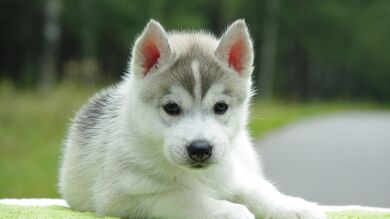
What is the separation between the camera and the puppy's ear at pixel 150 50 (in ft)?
16.8

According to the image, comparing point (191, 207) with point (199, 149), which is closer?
point (199, 149)

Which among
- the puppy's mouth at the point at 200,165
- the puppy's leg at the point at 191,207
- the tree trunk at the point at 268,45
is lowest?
the tree trunk at the point at 268,45

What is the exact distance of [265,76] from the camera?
47.4m

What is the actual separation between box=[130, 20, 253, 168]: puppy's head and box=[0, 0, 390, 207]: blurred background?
77 cm

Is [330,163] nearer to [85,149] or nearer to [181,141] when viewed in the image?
[85,149]

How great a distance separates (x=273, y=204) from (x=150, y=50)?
4.62ft

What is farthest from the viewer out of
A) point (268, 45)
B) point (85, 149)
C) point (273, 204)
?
point (268, 45)

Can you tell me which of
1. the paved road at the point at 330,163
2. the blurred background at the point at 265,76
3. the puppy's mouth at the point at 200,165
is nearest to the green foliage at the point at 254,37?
the blurred background at the point at 265,76

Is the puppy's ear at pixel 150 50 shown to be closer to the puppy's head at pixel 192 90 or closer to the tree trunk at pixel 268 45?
the puppy's head at pixel 192 90

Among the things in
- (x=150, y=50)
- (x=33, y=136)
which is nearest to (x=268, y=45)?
(x=33, y=136)

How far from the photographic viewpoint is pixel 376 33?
61.0 m

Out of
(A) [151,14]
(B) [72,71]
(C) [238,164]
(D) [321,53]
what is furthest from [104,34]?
(C) [238,164]

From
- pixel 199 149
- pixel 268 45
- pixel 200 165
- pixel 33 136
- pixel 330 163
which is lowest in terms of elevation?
pixel 268 45

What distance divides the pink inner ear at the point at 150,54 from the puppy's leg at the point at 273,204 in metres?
1.12
